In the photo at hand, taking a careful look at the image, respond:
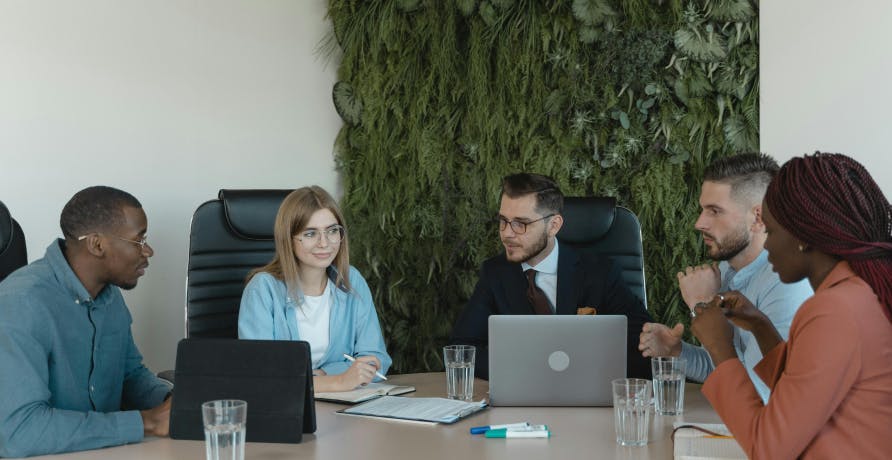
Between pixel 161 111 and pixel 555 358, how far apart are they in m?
2.20

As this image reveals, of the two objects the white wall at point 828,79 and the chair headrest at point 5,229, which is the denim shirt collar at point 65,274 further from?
the white wall at point 828,79

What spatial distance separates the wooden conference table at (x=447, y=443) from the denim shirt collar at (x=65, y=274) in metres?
0.41

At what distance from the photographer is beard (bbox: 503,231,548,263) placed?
314 cm

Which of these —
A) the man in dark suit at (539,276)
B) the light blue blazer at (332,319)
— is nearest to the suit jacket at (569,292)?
the man in dark suit at (539,276)

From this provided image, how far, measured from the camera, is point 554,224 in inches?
125

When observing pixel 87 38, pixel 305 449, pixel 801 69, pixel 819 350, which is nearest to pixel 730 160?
pixel 801 69

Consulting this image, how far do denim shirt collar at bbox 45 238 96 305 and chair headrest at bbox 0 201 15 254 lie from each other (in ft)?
1.92

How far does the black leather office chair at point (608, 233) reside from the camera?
3.25 m

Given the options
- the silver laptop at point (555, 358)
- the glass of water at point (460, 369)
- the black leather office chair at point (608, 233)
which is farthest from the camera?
the black leather office chair at point (608, 233)

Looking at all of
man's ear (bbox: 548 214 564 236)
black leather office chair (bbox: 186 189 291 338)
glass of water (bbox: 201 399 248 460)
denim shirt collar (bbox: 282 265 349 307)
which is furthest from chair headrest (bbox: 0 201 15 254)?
man's ear (bbox: 548 214 564 236)

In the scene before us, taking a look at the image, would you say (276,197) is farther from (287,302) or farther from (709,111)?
(709,111)

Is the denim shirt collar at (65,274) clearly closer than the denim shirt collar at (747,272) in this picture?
Yes

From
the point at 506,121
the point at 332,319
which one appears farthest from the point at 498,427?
the point at 506,121

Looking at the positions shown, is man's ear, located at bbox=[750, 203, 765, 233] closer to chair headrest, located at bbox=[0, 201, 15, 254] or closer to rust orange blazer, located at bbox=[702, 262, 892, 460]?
rust orange blazer, located at bbox=[702, 262, 892, 460]
